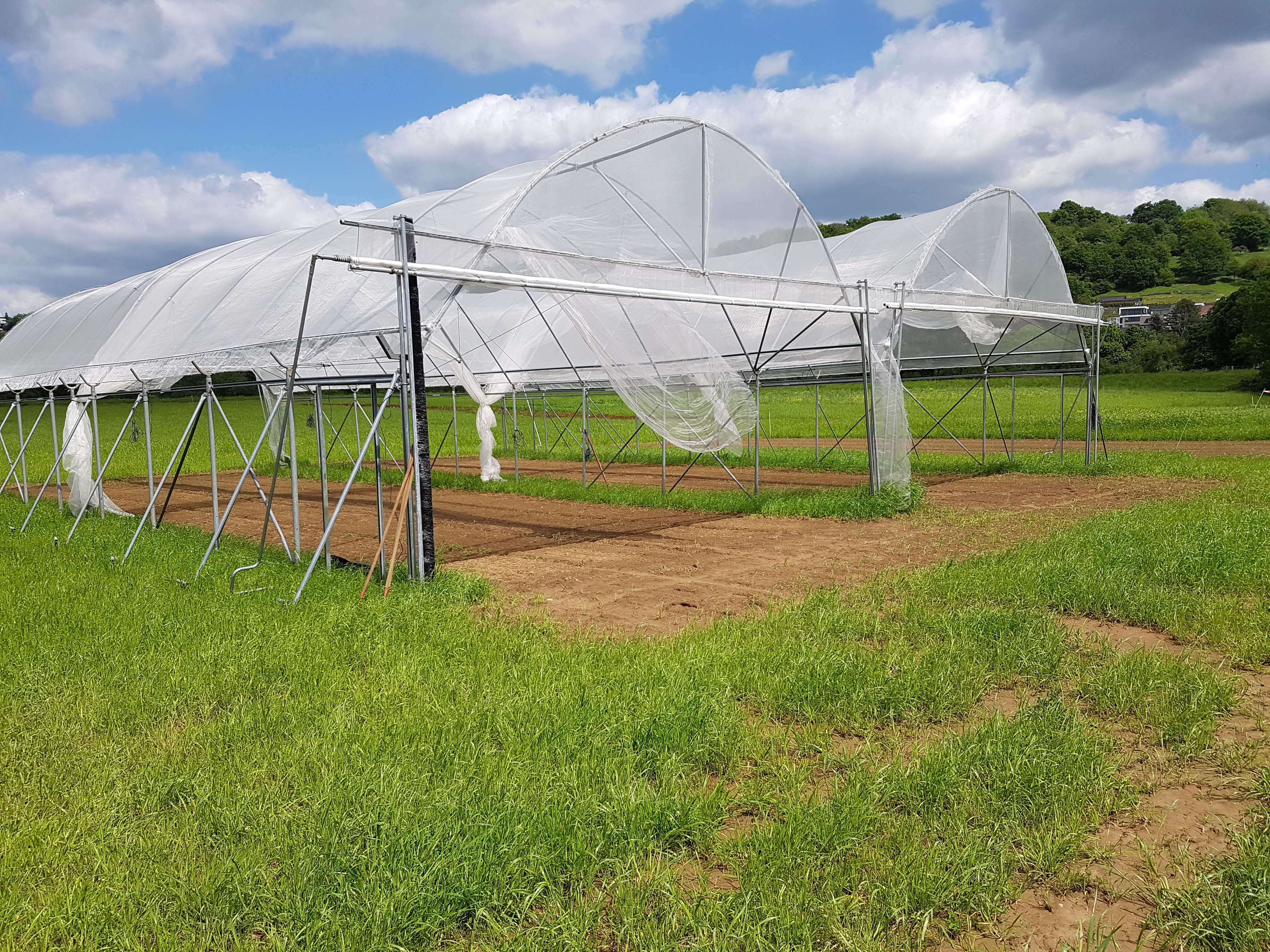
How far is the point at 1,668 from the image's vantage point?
A: 477 centimetres

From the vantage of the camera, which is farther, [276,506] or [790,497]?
[276,506]

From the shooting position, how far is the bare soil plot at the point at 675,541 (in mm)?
6602

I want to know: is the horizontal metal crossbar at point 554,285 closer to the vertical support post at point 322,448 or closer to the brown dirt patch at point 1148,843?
the vertical support post at point 322,448

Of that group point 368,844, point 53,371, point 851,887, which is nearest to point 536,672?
point 368,844

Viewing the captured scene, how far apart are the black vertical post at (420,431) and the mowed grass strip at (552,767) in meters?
0.84

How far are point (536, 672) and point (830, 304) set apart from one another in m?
8.13

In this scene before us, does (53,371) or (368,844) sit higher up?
(53,371)

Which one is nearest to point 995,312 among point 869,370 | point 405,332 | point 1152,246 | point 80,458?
point 869,370

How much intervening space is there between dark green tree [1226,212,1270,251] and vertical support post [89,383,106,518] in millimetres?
125705

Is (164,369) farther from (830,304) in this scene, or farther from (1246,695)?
(1246,695)

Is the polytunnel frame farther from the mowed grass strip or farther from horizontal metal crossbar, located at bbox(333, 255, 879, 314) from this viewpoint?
the mowed grass strip

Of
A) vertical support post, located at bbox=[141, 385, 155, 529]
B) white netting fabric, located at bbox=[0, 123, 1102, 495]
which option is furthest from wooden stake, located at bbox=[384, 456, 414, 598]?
vertical support post, located at bbox=[141, 385, 155, 529]

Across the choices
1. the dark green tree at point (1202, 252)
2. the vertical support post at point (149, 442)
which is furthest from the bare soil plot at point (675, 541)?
the dark green tree at point (1202, 252)

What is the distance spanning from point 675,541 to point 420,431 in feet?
11.6
